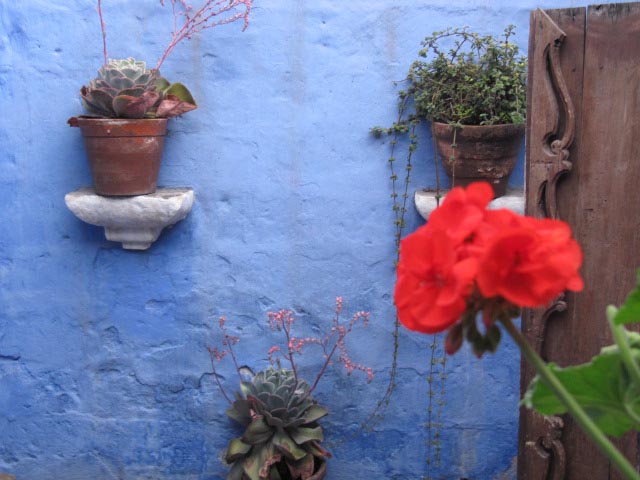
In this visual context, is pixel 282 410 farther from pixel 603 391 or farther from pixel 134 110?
pixel 603 391

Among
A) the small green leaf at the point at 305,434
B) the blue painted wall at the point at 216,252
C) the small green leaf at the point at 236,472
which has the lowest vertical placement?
the small green leaf at the point at 236,472

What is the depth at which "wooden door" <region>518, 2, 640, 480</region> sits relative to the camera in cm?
193

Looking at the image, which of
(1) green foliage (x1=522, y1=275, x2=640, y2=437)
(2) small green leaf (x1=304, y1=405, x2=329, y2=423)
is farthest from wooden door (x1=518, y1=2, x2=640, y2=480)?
(1) green foliage (x1=522, y1=275, x2=640, y2=437)

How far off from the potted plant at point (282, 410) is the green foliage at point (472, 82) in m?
0.82

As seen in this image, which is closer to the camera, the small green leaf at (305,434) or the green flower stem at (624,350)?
the green flower stem at (624,350)

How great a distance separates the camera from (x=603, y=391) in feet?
2.80

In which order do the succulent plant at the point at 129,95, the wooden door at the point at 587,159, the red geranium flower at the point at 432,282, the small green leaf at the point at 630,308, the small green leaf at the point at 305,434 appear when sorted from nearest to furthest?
the red geranium flower at the point at 432,282
the small green leaf at the point at 630,308
the wooden door at the point at 587,159
the succulent plant at the point at 129,95
the small green leaf at the point at 305,434

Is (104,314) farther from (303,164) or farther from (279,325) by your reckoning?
(303,164)

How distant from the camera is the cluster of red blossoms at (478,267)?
0.64m

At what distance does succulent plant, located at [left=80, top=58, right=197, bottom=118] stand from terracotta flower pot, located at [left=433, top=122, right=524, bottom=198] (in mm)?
903

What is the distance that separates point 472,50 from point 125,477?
2.11 metres

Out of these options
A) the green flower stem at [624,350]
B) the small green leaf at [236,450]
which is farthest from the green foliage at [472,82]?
the green flower stem at [624,350]

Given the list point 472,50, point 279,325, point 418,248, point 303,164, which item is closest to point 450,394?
point 279,325

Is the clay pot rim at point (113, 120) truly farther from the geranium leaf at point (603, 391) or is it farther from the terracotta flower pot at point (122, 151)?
the geranium leaf at point (603, 391)
